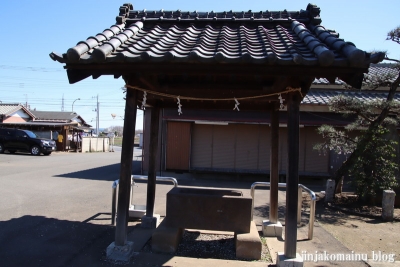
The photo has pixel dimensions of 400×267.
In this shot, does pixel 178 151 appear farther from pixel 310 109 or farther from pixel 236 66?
pixel 236 66

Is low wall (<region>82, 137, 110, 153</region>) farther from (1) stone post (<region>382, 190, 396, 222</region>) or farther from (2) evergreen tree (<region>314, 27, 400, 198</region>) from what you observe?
(1) stone post (<region>382, 190, 396, 222</region>)

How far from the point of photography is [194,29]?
5070 millimetres

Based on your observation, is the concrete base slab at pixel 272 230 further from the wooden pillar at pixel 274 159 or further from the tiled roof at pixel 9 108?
the tiled roof at pixel 9 108

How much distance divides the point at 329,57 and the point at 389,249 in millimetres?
4152

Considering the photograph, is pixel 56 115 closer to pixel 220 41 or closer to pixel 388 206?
pixel 388 206

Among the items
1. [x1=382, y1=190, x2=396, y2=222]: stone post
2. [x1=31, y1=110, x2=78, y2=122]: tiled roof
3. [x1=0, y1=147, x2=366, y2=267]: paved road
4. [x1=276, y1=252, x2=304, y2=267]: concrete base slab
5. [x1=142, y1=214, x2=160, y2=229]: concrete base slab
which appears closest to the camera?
[x1=276, y1=252, x2=304, y2=267]: concrete base slab

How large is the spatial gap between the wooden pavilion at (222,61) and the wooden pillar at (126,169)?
0.05 ft

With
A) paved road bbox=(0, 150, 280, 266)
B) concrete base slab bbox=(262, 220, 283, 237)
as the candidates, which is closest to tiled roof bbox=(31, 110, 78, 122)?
paved road bbox=(0, 150, 280, 266)

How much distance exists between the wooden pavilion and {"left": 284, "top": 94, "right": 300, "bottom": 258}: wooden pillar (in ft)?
0.04

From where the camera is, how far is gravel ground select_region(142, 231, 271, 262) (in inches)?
189

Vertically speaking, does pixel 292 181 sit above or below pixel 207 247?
above

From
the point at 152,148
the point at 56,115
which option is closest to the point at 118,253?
the point at 152,148

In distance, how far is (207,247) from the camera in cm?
518

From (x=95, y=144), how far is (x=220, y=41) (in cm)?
3121
